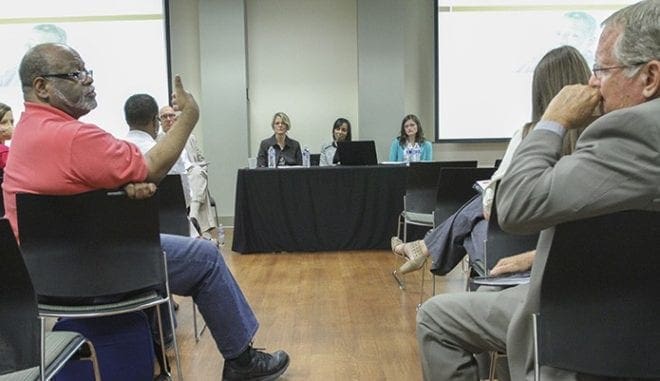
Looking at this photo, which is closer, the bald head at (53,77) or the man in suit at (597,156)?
the man in suit at (597,156)

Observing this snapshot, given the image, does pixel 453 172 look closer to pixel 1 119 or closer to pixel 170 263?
pixel 170 263

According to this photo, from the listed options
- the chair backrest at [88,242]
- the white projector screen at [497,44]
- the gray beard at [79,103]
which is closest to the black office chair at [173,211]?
the gray beard at [79,103]

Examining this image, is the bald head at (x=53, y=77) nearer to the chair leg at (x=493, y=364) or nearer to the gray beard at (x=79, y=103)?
the gray beard at (x=79, y=103)

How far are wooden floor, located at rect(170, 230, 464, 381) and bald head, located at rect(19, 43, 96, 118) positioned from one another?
119 cm

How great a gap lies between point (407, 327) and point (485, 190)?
3.20 ft

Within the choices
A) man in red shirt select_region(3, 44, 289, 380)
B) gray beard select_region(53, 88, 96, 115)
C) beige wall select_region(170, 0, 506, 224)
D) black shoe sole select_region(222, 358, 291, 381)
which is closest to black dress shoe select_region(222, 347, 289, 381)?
black shoe sole select_region(222, 358, 291, 381)

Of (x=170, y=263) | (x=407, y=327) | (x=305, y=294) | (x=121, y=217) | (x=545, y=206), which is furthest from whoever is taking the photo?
(x=305, y=294)

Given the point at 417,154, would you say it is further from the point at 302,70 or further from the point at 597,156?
the point at 597,156

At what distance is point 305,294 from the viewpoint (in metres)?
3.48

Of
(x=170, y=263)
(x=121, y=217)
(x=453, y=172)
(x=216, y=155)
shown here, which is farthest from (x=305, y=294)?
(x=216, y=155)

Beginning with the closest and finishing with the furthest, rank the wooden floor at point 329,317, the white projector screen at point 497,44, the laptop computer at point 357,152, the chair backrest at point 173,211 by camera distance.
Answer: the wooden floor at point 329,317 → the chair backrest at point 173,211 → the laptop computer at point 357,152 → the white projector screen at point 497,44

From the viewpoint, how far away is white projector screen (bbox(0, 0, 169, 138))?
628cm

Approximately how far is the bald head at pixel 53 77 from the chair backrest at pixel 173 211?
837 millimetres

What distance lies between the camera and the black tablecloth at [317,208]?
15.1 feet
